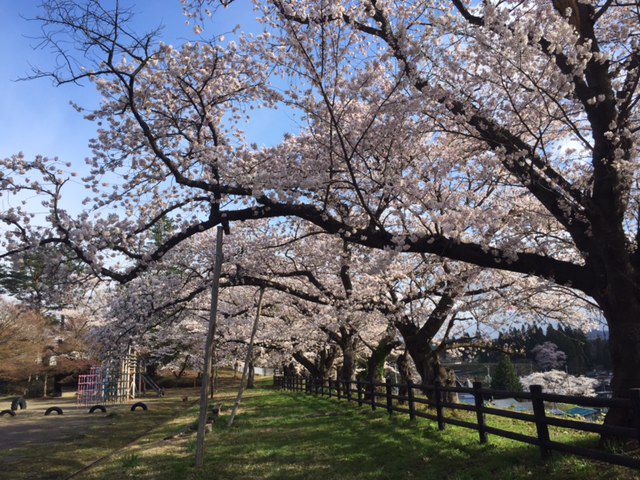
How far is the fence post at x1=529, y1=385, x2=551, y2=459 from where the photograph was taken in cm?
650

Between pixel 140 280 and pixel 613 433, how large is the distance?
14.8 meters

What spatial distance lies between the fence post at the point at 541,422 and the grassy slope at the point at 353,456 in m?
0.19

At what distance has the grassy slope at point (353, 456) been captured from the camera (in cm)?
632

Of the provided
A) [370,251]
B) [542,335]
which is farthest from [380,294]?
[542,335]

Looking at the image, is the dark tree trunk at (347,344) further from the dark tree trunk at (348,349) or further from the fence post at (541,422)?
the fence post at (541,422)

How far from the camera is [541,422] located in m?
6.57

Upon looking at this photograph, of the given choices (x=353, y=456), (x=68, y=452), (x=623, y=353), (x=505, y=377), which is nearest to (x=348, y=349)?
(x=68, y=452)

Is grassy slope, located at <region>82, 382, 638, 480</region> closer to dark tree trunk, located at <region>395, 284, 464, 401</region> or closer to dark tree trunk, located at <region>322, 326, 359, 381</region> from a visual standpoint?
dark tree trunk, located at <region>395, 284, 464, 401</region>

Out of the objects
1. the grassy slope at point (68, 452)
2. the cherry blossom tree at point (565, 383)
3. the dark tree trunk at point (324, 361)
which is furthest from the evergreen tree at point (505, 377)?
the grassy slope at point (68, 452)

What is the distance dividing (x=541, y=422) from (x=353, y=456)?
11.3 ft

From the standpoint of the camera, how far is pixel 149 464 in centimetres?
904

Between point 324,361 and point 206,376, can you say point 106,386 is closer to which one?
point 324,361

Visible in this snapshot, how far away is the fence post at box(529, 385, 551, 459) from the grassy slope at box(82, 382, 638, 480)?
0.19 meters

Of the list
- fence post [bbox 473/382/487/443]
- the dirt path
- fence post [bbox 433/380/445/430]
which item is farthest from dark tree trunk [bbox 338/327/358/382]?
fence post [bbox 473/382/487/443]
